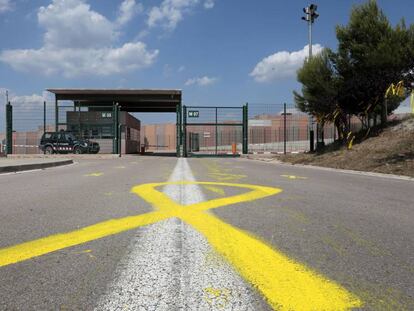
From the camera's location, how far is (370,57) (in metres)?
22.0

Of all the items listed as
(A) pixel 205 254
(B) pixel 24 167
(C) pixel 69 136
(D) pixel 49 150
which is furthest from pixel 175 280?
(D) pixel 49 150

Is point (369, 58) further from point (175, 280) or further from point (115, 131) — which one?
point (175, 280)

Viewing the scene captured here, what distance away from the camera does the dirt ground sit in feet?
54.3

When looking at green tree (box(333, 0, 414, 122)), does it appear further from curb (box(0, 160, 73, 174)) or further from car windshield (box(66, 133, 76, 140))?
car windshield (box(66, 133, 76, 140))

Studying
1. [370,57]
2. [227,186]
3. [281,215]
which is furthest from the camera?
[370,57]

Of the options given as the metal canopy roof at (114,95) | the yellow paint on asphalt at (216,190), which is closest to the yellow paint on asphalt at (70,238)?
→ the yellow paint on asphalt at (216,190)

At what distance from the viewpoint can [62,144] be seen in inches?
1403

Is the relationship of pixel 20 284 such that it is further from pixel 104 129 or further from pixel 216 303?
pixel 104 129

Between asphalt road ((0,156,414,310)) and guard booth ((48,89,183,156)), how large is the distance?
28.5 meters

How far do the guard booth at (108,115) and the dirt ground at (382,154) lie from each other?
1630 centimetres

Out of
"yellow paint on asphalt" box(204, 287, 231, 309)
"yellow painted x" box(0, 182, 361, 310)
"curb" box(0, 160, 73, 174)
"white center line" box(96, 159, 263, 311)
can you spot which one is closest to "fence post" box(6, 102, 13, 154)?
"curb" box(0, 160, 73, 174)

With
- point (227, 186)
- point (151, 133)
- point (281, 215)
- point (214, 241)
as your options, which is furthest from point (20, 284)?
point (151, 133)

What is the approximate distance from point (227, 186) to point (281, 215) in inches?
156

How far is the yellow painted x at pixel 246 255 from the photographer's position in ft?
Result: 10.5
